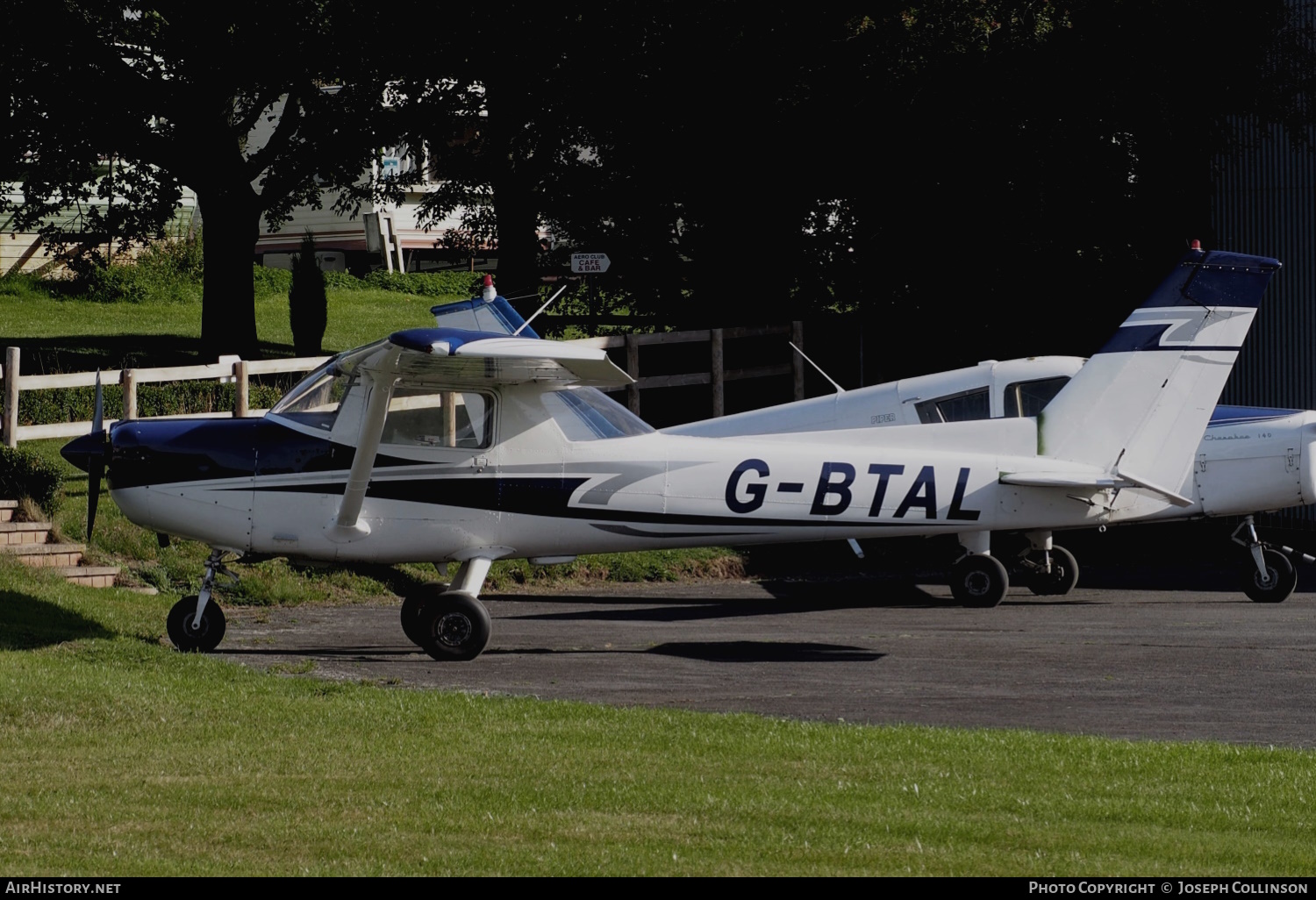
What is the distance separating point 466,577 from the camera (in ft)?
40.9

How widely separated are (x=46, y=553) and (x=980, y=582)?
8781 mm

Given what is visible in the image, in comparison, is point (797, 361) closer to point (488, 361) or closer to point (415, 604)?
point (415, 604)

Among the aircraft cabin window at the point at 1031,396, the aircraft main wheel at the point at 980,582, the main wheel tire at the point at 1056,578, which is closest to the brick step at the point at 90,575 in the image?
the aircraft main wheel at the point at 980,582

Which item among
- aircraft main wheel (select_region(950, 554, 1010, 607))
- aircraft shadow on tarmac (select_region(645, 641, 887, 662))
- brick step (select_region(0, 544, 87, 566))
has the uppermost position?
brick step (select_region(0, 544, 87, 566))

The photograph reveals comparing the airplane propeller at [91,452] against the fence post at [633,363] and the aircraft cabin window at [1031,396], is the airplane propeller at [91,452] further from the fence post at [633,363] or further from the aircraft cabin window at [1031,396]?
the fence post at [633,363]

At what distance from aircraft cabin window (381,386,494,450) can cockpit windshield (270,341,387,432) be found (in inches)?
15.5

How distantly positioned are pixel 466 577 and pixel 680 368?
12.5 metres

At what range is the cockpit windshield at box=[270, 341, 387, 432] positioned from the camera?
12234 millimetres

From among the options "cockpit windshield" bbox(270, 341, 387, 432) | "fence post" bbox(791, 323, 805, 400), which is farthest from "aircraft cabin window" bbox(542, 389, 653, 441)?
"fence post" bbox(791, 323, 805, 400)

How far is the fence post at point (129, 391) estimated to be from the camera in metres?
17.6

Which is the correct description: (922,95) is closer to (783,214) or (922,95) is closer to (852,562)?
(783,214)

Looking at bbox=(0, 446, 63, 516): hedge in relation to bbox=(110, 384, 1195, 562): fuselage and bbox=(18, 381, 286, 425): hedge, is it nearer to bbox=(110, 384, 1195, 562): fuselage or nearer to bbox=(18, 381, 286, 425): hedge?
bbox=(18, 381, 286, 425): hedge

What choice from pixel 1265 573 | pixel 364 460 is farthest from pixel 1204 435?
pixel 364 460

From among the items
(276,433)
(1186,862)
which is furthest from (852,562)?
(1186,862)
